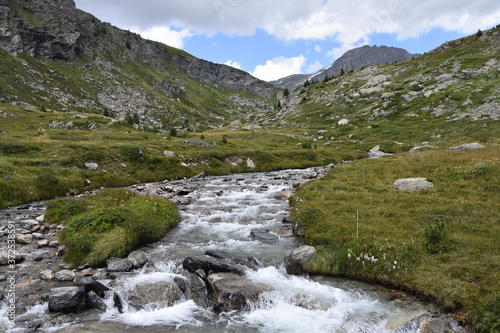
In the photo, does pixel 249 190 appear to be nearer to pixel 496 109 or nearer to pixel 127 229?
pixel 127 229

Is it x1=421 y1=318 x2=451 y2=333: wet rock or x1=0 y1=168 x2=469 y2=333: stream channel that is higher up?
x1=421 y1=318 x2=451 y2=333: wet rock

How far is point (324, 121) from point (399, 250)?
107 m

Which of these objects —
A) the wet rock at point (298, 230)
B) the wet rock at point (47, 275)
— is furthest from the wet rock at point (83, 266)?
the wet rock at point (298, 230)

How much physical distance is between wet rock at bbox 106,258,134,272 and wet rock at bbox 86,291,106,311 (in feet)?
8.67

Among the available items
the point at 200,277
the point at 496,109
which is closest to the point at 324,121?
the point at 496,109

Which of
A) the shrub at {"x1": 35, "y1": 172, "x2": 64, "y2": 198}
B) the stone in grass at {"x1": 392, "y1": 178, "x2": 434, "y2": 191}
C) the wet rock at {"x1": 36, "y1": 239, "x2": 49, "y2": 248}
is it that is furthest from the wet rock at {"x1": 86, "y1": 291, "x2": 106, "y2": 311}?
the shrub at {"x1": 35, "y1": 172, "x2": 64, "y2": 198}

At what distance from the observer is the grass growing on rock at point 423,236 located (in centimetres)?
1076

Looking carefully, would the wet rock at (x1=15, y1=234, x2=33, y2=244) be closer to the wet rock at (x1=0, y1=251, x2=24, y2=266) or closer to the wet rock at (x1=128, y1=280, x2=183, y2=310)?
the wet rock at (x1=0, y1=251, x2=24, y2=266)

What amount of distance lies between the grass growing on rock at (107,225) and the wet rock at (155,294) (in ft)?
13.5

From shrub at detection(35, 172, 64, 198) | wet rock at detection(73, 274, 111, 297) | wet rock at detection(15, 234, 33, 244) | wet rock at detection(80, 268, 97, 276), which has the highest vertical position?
Result: shrub at detection(35, 172, 64, 198)

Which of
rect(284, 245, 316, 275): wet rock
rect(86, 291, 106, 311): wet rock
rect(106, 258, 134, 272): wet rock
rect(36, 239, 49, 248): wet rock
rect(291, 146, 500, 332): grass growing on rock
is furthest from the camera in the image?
rect(36, 239, 49, 248): wet rock

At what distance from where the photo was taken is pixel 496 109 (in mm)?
68562

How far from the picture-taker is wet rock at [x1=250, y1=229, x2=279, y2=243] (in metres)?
18.2

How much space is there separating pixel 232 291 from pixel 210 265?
238 cm
